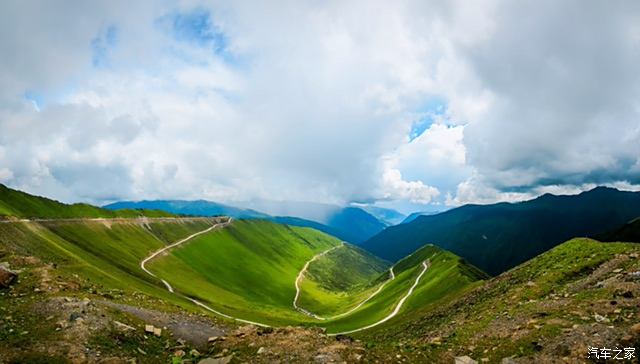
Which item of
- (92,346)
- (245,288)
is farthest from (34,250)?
(245,288)

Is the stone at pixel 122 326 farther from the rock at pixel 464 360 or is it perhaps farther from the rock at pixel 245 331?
the rock at pixel 464 360

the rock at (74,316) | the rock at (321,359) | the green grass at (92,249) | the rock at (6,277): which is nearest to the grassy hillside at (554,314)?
the rock at (321,359)

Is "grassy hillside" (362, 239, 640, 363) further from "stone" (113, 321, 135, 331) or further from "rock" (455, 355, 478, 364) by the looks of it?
"stone" (113, 321, 135, 331)

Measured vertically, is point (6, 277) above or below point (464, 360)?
above

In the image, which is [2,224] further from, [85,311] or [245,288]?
→ [245,288]

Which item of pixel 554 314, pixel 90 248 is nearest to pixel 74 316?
pixel 554 314

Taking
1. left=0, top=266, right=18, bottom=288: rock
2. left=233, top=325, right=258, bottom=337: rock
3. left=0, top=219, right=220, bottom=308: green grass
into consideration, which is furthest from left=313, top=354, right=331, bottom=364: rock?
left=0, top=219, right=220, bottom=308: green grass

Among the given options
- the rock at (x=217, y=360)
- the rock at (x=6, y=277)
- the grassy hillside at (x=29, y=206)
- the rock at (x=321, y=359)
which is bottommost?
the rock at (x=217, y=360)

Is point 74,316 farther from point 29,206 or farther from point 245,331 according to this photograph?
point 29,206
